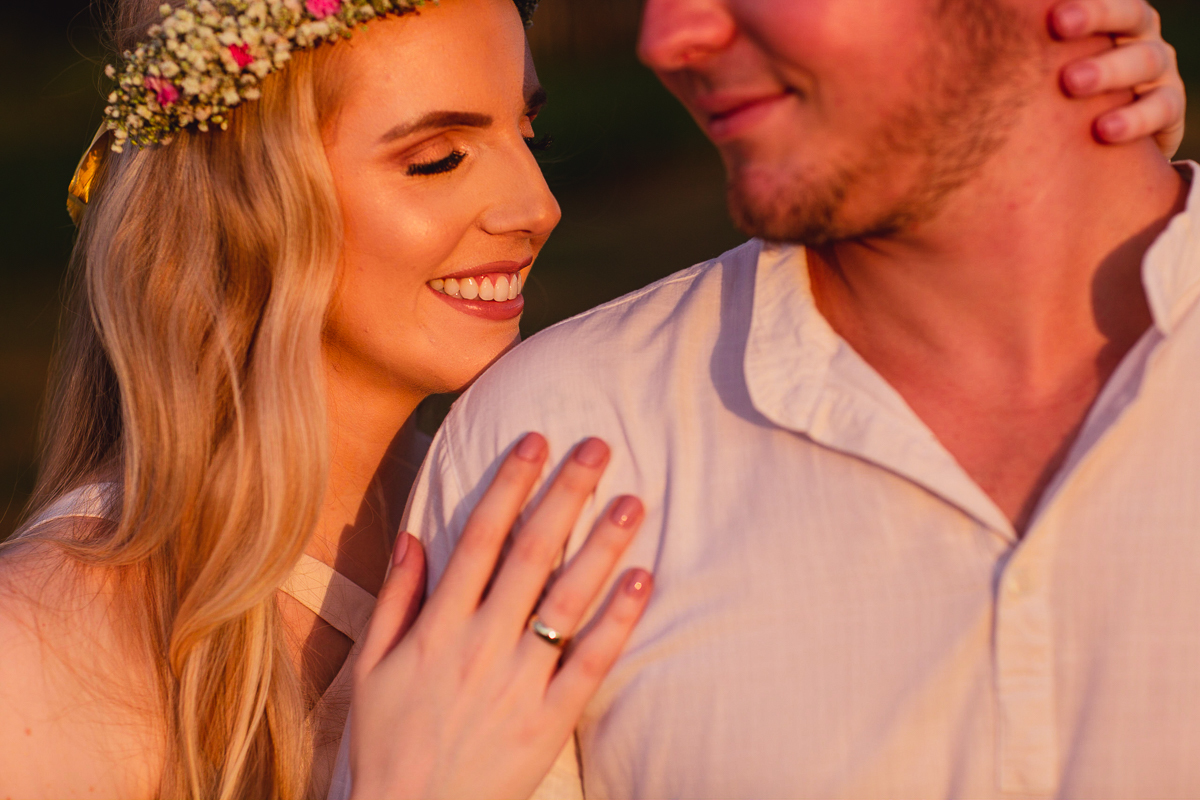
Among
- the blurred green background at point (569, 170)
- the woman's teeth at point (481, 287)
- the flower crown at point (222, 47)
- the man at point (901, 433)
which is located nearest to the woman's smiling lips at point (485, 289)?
the woman's teeth at point (481, 287)

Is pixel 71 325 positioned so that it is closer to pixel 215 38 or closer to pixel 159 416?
pixel 159 416

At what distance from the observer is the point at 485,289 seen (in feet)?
9.72

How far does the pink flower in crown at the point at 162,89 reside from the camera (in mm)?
2547

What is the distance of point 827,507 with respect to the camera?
1.77 meters

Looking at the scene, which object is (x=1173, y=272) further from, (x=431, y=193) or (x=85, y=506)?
(x=85, y=506)

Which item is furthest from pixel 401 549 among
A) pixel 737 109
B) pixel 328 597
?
pixel 737 109

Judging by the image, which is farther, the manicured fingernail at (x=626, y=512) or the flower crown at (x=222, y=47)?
the flower crown at (x=222, y=47)

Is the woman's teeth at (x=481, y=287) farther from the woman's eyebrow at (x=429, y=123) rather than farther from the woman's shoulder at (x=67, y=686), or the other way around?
the woman's shoulder at (x=67, y=686)

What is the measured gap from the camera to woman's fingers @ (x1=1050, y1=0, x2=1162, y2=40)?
1.82 metres

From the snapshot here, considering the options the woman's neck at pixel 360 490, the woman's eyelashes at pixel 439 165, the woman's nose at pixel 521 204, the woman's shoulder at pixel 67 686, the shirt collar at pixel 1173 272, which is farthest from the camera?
the woman's neck at pixel 360 490

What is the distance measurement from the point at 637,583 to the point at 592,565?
0.25 feet

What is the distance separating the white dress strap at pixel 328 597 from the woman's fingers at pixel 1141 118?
1924mm

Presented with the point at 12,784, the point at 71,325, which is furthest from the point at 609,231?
the point at 12,784

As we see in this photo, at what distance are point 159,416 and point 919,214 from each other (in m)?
1.80
